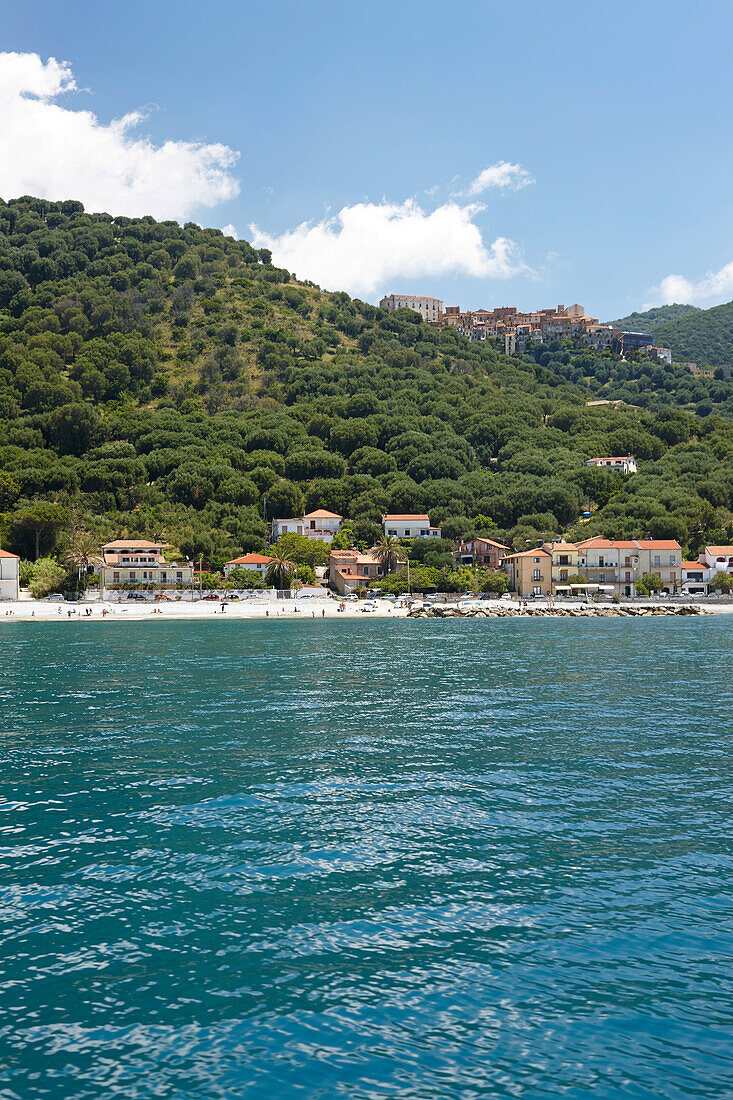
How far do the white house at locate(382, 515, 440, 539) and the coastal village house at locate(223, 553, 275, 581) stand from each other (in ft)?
72.9

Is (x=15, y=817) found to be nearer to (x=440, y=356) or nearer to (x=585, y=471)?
(x=585, y=471)

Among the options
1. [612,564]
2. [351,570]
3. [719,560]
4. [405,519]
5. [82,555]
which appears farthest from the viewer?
[405,519]

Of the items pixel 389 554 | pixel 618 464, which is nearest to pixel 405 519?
pixel 389 554

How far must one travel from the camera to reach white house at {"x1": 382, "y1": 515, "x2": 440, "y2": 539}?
10394 centimetres

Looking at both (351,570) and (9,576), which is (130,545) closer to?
(9,576)

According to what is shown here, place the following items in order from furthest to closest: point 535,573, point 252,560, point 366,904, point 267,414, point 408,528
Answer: point 267,414 < point 408,528 < point 535,573 < point 252,560 < point 366,904

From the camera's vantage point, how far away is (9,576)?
7638 cm

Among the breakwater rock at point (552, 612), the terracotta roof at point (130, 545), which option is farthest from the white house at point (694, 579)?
the terracotta roof at point (130, 545)

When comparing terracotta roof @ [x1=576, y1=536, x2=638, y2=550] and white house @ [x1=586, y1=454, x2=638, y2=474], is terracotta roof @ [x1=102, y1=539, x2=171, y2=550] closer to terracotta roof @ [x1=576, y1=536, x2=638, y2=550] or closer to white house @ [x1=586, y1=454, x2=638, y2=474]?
terracotta roof @ [x1=576, y1=536, x2=638, y2=550]

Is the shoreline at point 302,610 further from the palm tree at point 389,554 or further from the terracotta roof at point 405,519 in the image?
the terracotta roof at point 405,519

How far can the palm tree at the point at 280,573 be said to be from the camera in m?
84.2

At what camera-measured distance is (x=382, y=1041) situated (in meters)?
7.27

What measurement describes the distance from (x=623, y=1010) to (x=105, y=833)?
884cm

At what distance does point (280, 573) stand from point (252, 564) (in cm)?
452
